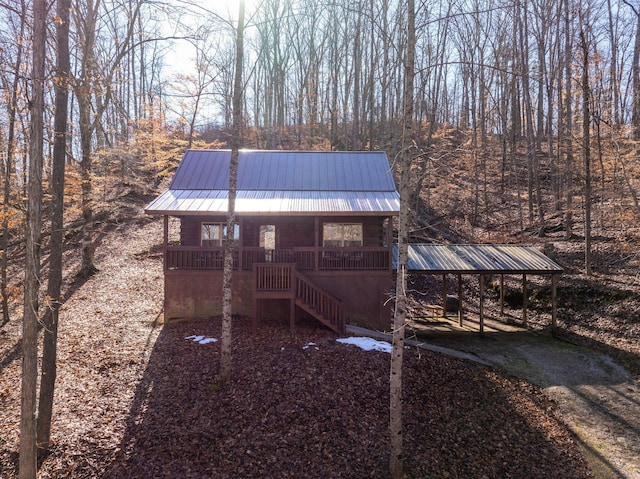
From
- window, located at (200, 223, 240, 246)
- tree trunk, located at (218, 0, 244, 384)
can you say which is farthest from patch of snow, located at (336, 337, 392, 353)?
window, located at (200, 223, 240, 246)

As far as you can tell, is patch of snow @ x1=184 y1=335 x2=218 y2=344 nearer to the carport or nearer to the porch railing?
the porch railing

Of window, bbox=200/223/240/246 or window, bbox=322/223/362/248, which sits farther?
window, bbox=322/223/362/248

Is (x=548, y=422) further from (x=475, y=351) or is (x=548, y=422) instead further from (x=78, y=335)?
(x=78, y=335)

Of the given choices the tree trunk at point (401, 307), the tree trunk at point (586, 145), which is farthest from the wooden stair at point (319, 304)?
the tree trunk at point (586, 145)

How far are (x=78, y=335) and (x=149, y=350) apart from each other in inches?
113

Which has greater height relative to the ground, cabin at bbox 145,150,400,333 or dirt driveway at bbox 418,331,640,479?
cabin at bbox 145,150,400,333

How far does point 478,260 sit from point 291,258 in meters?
7.37

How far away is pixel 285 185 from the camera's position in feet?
50.3

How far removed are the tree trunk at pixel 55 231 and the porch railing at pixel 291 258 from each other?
5682 mm

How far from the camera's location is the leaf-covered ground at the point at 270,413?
6.62 metres

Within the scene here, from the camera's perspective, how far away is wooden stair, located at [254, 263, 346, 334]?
38.7 feet

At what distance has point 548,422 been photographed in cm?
840

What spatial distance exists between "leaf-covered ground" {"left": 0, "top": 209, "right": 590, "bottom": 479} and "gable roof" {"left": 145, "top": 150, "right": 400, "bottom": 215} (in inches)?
166

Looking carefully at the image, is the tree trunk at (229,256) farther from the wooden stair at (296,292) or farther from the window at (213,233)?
the window at (213,233)
